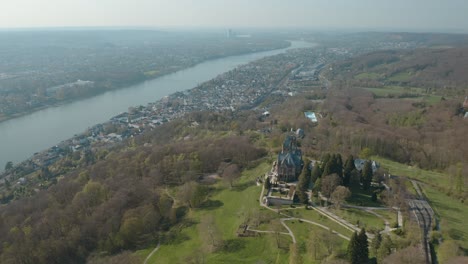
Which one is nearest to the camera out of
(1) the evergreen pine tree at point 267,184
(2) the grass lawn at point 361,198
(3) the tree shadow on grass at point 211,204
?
(2) the grass lawn at point 361,198

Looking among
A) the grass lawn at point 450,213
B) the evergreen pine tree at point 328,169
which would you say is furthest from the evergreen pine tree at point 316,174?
the grass lawn at point 450,213

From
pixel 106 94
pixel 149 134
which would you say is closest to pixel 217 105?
pixel 149 134

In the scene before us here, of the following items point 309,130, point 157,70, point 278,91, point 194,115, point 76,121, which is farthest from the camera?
point 157,70

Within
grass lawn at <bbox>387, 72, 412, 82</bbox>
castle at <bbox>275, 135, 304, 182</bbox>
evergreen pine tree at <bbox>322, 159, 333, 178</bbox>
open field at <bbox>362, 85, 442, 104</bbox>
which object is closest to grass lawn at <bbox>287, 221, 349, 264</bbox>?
evergreen pine tree at <bbox>322, 159, 333, 178</bbox>

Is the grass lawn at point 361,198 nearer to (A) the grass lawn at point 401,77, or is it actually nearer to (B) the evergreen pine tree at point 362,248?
(B) the evergreen pine tree at point 362,248

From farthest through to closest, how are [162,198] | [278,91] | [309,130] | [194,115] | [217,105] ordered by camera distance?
[278,91], [217,105], [194,115], [309,130], [162,198]

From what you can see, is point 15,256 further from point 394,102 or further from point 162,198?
point 394,102
